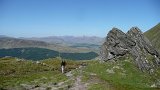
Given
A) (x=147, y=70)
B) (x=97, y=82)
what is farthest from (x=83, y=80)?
(x=147, y=70)

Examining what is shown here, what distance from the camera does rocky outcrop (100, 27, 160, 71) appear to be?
59406mm

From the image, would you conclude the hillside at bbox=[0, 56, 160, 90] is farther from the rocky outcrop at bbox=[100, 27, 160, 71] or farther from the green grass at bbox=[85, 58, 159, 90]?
the rocky outcrop at bbox=[100, 27, 160, 71]

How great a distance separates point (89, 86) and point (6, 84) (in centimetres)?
1560

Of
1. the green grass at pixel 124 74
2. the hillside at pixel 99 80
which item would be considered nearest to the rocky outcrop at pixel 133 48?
the hillside at pixel 99 80

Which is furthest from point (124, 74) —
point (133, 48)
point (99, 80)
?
point (133, 48)

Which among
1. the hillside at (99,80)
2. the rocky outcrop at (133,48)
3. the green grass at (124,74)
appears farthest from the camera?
the rocky outcrop at (133,48)

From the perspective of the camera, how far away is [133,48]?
6256cm

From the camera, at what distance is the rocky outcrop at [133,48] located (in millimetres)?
59406

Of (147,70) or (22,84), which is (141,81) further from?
(22,84)

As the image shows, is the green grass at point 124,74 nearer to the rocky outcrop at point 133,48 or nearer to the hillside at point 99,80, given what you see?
the hillside at point 99,80

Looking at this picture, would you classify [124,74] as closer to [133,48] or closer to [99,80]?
[99,80]

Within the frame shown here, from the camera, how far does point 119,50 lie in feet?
210

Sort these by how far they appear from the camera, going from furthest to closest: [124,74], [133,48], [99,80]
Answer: [133,48], [124,74], [99,80]

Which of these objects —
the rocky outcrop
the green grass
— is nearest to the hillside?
the green grass
